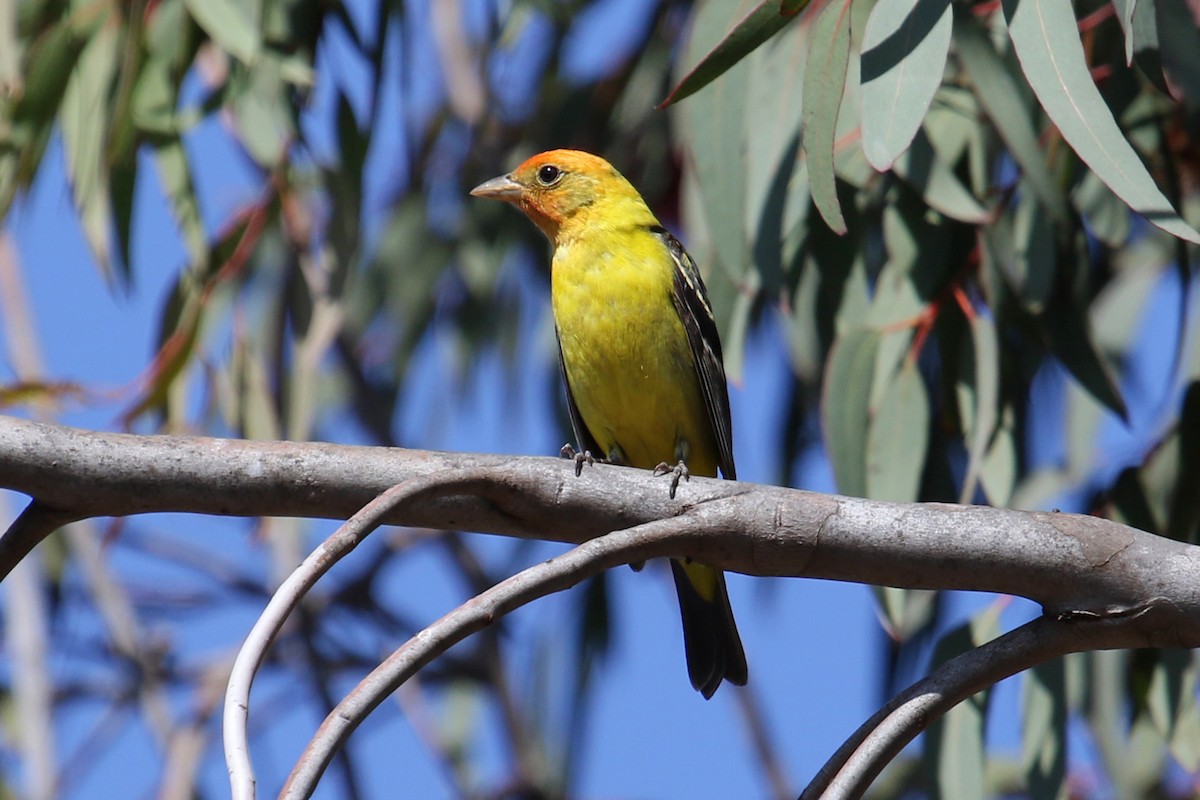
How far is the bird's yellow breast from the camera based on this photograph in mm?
4289

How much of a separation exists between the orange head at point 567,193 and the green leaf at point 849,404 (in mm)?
956

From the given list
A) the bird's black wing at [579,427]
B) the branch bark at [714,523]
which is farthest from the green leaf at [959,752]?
the branch bark at [714,523]

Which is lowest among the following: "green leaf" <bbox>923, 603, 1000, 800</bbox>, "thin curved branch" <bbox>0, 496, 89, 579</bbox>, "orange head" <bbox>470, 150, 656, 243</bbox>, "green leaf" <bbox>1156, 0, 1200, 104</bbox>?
"green leaf" <bbox>923, 603, 1000, 800</bbox>

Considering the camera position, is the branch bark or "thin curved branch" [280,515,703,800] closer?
"thin curved branch" [280,515,703,800]

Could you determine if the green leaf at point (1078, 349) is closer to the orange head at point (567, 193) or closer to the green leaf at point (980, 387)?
the green leaf at point (980, 387)

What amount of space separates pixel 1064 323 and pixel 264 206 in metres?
2.75

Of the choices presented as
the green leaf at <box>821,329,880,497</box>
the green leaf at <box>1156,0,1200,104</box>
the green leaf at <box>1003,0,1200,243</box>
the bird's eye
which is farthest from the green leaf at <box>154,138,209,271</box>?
the green leaf at <box>1156,0,1200,104</box>

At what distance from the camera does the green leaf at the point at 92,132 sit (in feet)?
15.4

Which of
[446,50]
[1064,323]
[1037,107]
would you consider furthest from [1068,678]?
[446,50]

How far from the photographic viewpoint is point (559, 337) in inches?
177

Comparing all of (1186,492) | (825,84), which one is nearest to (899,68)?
(825,84)

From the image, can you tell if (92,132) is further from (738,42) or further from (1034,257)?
(1034,257)

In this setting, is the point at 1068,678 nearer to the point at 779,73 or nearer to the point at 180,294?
the point at 779,73

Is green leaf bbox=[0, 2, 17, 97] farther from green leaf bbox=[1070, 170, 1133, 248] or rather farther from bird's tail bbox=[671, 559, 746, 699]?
green leaf bbox=[1070, 170, 1133, 248]
